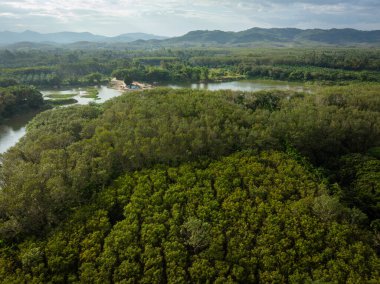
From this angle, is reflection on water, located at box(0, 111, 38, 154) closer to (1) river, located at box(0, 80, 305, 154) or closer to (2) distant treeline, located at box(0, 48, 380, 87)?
(1) river, located at box(0, 80, 305, 154)

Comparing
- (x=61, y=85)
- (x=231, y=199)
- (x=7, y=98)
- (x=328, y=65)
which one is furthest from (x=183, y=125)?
(x=328, y=65)

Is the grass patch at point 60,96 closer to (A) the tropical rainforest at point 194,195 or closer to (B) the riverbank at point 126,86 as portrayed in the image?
(B) the riverbank at point 126,86

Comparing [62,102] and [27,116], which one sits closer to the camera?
[27,116]

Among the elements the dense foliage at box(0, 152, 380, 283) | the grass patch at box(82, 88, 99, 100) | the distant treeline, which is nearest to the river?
the grass patch at box(82, 88, 99, 100)

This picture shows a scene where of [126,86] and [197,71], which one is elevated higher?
[197,71]

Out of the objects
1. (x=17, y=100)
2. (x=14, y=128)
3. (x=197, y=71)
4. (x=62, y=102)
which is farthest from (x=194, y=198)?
(x=197, y=71)

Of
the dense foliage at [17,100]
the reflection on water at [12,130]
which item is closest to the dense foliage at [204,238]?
the reflection on water at [12,130]

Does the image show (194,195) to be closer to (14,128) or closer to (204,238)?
(204,238)

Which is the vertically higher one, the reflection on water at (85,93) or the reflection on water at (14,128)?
the reflection on water at (85,93)

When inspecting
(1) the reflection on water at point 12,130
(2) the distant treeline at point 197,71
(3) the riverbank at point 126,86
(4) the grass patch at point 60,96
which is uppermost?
(2) the distant treeline at point 197,71
